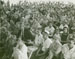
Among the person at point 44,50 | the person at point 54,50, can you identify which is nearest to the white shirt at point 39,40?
the person at point 44,50

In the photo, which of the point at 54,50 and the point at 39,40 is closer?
the point at 54,50

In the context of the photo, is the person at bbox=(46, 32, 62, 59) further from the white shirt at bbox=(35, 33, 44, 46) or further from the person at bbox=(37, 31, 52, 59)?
the white shirt at bbox=(35, 33, 44, 46)

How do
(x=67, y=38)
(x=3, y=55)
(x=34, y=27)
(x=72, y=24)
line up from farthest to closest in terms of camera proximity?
1. (x=72, y=24)
2. (x=34, y=27)
3. (x=67, y=38)
4. (x=3, y=55)

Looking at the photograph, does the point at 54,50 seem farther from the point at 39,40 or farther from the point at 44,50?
the point at 39,40

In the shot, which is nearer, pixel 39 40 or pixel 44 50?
pixel 44 50

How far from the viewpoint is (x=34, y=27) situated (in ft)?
8.20

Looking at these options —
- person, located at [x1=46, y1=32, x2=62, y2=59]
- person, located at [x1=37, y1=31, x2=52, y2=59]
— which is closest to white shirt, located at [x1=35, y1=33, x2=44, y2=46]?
person, located at [x1=37, y1=31, x2=52, y2=59]

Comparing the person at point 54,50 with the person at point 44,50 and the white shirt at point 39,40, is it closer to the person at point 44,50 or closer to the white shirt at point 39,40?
the person at point 44,50

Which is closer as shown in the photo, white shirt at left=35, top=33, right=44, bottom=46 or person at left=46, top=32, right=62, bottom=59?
person at left=46, top=32, right=62, bottom=59

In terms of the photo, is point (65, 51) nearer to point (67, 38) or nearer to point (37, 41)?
point (37, 41)

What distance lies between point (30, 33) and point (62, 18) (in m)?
1.11

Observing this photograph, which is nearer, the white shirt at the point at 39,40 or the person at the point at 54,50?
the person at the point at 54,50

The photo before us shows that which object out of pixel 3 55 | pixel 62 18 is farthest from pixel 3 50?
pixel 62 18

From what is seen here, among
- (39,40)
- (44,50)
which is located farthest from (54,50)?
(39,40)
